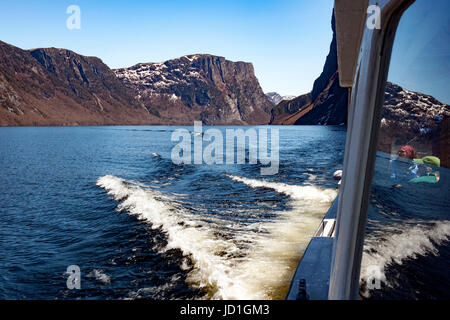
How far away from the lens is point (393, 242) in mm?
2168

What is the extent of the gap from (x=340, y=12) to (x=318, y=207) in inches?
359

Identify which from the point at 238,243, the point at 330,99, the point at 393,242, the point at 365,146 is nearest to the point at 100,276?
the point at 238,243

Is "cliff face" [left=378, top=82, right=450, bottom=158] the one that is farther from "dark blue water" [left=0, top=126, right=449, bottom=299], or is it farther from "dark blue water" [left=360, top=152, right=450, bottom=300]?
"dark blue water" [left=0, top=126, right=449, bottom=299]

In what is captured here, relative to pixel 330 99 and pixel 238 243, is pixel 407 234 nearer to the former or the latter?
pixel 238 243

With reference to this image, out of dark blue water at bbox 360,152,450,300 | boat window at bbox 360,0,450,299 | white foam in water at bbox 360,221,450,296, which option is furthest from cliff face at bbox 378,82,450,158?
white foam in water at bbox 360,221,450,296

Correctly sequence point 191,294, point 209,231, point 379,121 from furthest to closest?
1. point 209,231
2. point 191,294
3. point 379,121

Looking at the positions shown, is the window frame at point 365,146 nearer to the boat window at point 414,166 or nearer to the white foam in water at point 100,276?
the boat window at point 414,166

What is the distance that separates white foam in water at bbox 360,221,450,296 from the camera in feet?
5.95

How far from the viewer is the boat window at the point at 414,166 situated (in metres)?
1.41

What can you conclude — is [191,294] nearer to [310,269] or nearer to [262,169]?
[310,269]

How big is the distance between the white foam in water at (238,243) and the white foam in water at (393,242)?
3.75 metres

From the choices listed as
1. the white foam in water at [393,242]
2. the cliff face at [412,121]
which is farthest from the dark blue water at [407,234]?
the cliff face at [412,121]

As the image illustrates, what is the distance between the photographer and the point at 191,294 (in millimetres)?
5934
